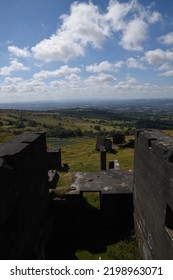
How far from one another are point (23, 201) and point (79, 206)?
6.58 m

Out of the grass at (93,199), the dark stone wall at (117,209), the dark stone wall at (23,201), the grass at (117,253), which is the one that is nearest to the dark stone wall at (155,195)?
the grass at (117,253)

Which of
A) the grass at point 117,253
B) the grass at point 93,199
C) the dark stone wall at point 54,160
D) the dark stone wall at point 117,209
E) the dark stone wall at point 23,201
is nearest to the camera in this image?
the dark stone wall at point 23,201

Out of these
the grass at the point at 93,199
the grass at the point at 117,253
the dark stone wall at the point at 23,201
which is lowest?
the grass at the point at 117,253

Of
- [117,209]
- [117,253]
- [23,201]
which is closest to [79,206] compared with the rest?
[117,209]

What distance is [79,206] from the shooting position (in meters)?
15.1

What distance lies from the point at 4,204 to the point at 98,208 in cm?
1019

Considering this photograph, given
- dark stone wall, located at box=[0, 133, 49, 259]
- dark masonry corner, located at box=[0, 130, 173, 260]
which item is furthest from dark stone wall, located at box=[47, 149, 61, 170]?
dark stone wall, located at box=[0, 133, 49, 259]

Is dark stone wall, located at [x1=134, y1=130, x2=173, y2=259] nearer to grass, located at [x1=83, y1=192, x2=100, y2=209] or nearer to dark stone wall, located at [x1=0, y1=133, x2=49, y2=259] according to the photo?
grass, located at [x1=83, y1=192, x2=100, y2=209]

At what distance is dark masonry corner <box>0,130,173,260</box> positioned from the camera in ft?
25.8

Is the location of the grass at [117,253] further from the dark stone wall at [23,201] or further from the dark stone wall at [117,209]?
the dark stone wall at [23,201]

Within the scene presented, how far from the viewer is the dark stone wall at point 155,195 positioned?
7.82m

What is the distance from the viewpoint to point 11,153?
841 centimetres

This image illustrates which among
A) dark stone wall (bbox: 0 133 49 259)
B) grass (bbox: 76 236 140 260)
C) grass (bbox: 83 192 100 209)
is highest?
dark stone wall (bbox: 0 133 49 259)

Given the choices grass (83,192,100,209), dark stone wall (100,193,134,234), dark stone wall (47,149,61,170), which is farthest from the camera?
dark stone wall (47,149,61,170)
